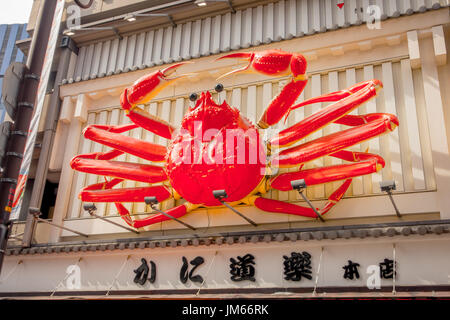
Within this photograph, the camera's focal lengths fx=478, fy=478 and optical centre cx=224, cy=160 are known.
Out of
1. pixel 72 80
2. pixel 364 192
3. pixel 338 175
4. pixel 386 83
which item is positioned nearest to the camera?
pixel 338 175

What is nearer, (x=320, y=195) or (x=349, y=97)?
(x=349, y=97)

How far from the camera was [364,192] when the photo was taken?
23.3ft

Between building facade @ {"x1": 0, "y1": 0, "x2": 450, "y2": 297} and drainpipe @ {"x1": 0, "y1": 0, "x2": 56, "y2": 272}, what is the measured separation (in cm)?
325

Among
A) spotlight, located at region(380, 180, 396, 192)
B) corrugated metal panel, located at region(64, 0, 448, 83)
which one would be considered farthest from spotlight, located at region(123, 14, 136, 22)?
spotlight, located at region(380, 180, 396, 192)

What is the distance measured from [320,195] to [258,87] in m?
2.45

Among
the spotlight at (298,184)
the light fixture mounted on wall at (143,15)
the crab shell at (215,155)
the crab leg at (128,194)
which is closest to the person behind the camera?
the spotlight at (298,184)

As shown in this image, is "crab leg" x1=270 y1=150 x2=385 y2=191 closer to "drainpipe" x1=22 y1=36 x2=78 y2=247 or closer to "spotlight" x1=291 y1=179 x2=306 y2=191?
"spotlight" x1=291 y1=179 x2=306 y2=191

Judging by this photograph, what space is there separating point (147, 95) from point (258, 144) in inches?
73.5

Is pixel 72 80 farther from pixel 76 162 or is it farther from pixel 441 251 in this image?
pixel 441 251

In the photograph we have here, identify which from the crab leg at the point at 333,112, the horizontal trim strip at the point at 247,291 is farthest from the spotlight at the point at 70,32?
the crab leg at the point at 333,112

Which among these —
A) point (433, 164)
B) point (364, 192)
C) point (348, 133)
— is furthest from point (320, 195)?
point (433, 164)

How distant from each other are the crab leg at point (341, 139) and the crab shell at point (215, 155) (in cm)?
40

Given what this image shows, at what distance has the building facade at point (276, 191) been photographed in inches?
253

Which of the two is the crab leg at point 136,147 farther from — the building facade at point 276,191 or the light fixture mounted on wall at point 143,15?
the light fixture mounted on wall at point 143,15
